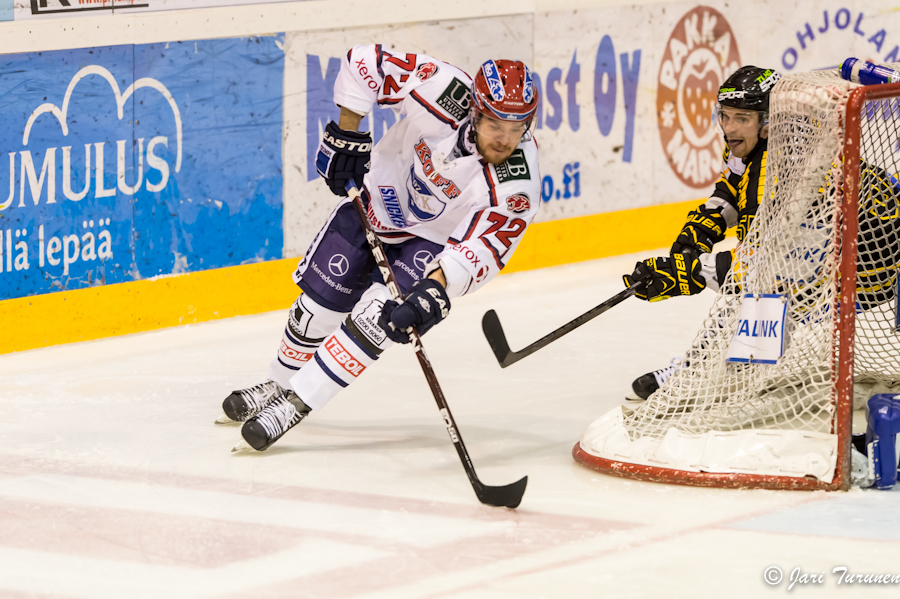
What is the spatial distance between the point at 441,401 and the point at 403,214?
68cm

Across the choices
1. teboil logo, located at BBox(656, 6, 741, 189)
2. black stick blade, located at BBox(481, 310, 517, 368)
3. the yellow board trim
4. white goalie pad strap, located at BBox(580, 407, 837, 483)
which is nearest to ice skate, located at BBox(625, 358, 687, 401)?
black stick blade, located at BBox(481, 310, 517, 368)

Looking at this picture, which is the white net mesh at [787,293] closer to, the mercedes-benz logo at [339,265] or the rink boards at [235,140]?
the rink boards at [235,140]

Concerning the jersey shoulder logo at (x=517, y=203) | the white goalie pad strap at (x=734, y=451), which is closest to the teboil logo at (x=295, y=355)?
the jersey shoulder logo at (x=517, y=203)

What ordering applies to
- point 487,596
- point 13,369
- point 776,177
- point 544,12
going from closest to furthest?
point 487,596
point 776,177
point 13,369
point 544,12

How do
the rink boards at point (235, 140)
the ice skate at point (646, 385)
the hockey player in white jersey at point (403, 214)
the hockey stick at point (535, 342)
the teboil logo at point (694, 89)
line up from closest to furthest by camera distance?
1. the hockey player in white jersey at point (403, 214)
2. the hockey stick at point (535, 342)
3. the ice skate at point (646, 385)
4. the rink boards at point (235, 140)
5. the teboil logo at point (694, 89)

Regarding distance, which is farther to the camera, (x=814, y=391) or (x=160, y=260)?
(x=160, y=260)

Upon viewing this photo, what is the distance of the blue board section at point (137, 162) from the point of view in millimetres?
5074

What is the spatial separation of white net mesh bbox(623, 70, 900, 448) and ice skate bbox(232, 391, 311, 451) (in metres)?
0.91

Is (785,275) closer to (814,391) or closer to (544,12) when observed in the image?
(814,391)

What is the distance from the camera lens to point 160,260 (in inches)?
218

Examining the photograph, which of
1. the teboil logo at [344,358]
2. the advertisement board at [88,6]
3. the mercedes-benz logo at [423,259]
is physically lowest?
the teboil logo at [344,358]

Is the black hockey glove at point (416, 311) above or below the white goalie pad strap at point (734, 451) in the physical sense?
above

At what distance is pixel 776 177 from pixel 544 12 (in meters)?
3.45

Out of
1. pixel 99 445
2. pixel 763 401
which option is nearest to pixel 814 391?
pixel 763 401
